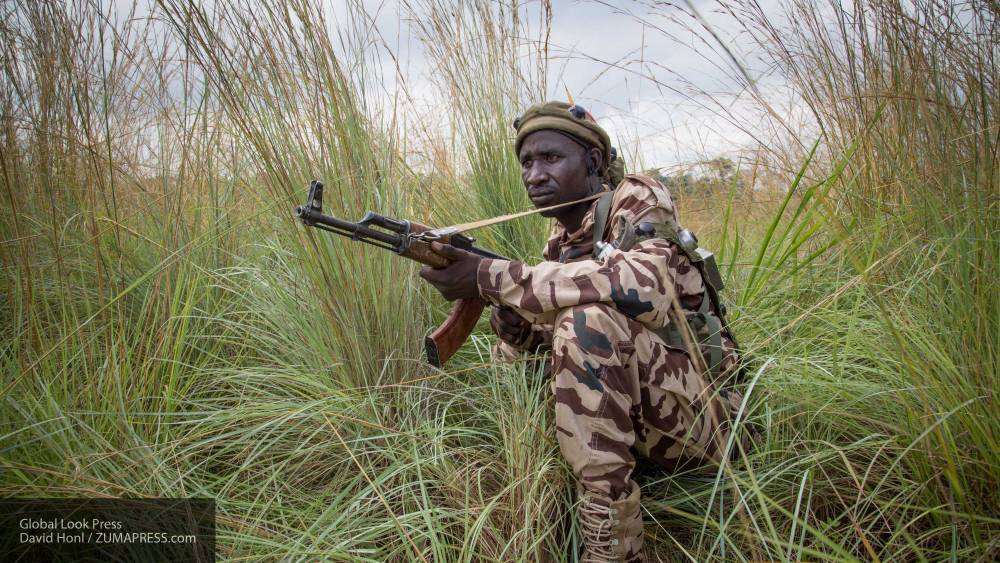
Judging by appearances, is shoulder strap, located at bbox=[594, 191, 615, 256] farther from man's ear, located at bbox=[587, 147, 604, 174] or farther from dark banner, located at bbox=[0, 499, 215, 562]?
dark banner, located at bbox=[0, 499, 215, 562]

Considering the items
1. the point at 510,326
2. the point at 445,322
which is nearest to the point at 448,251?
the point at 445,322

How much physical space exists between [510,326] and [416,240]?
55cm

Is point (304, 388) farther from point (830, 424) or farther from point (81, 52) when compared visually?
point (830, 424)

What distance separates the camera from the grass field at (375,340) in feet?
4.47

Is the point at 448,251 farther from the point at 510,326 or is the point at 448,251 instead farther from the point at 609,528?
the point at 609,528

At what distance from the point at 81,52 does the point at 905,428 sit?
8.38 feet

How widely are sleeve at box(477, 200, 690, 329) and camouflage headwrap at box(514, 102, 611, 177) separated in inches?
17.6

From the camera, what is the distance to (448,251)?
71.5 inches

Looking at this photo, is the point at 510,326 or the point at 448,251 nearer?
the point at 448,251

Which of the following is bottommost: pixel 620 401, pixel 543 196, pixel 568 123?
pixel 620 401

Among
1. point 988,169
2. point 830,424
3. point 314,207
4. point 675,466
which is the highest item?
point 314,207

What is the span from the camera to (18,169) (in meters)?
1.86

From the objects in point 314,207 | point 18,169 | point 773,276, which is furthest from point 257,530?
point 773,276

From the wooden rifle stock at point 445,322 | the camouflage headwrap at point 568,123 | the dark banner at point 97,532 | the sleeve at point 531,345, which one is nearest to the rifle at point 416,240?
the wooden rifle stock at point 445,322
